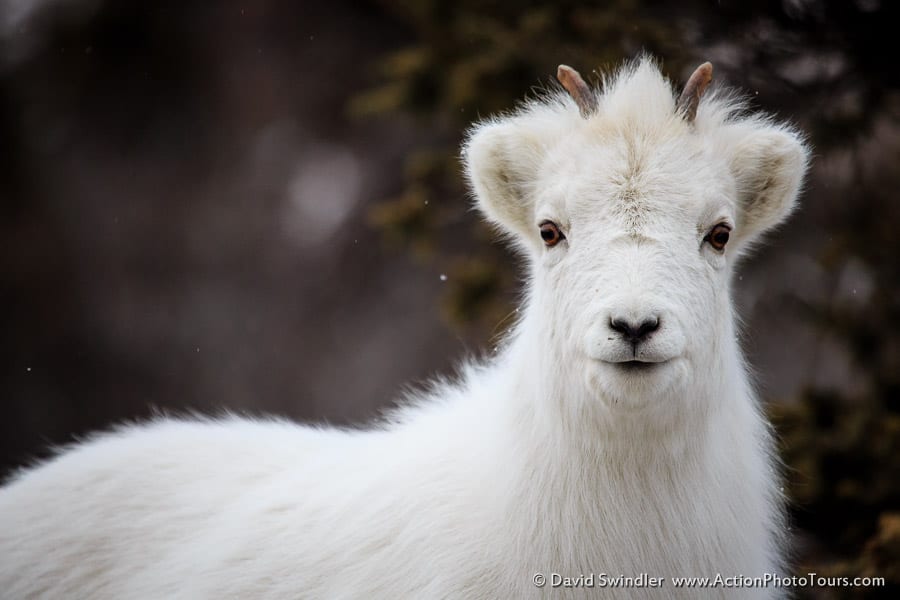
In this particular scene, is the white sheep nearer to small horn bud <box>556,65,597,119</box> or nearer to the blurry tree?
small horn bud <box>556,65,597,119</box>

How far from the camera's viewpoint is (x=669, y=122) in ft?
12.9

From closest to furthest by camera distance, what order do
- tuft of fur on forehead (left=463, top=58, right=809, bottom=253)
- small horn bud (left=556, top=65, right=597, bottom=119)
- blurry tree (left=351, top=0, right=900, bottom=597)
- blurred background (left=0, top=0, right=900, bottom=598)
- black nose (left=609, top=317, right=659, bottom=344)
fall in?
black nose (left=609, top=317, right=659, bottom=344) < tuft of fur on forehead (left=463, top=58, right=809, bottom=253) < small horn bud (left=556, top=65, right=597, bottom=119) < blurry tree (left=351, top=0, right=900, bottom=597) < blurred background (left=0, top=0, right=900, bottom=598)

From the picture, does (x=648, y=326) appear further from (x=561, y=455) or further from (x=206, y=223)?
(x=206, y=223)

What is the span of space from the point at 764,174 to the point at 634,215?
0.79m

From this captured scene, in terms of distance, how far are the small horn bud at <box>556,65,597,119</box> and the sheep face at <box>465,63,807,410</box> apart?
0.15ft

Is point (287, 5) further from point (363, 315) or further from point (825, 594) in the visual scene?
point (825, 594)

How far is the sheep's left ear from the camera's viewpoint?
4.04 metres

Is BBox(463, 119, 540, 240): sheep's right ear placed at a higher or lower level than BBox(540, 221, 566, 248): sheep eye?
higher

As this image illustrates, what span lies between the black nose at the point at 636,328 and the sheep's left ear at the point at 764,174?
1.02 meters

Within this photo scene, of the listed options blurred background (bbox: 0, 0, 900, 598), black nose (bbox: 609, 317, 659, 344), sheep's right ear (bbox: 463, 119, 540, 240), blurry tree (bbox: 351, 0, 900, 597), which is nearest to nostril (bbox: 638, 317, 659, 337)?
black nose (bbox: 609, 317, 659, 344)

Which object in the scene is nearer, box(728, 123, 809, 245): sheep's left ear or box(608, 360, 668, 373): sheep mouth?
box(608, 360, 668, 373): sheep mouth

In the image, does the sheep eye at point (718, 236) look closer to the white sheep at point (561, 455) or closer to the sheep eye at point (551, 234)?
the white sheep at point (561, 455)

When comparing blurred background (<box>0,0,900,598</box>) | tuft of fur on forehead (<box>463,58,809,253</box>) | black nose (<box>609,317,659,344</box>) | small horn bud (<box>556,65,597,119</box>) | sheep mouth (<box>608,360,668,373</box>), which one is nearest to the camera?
black nose (<box>609,317,659,344</box>)

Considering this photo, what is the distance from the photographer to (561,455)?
12.6ft
